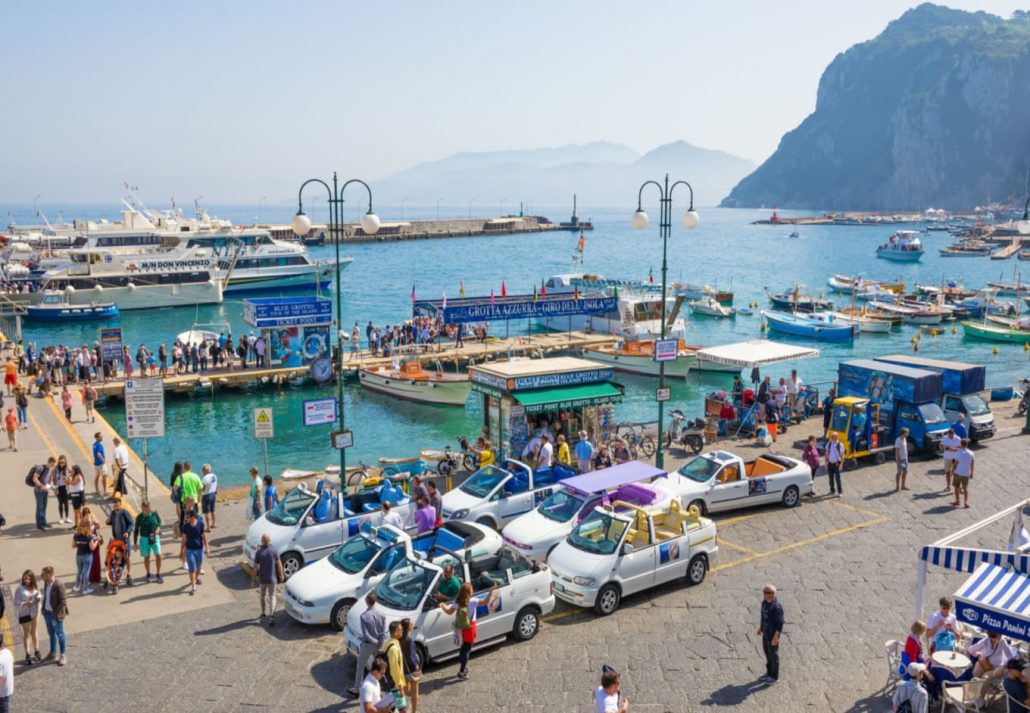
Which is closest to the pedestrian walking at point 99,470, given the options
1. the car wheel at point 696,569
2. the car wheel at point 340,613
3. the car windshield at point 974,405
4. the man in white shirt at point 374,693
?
the car wheel at point 340,613

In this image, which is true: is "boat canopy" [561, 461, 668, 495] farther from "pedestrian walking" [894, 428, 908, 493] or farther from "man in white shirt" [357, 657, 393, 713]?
"man in white shirt" [357, 657, 393, 713]

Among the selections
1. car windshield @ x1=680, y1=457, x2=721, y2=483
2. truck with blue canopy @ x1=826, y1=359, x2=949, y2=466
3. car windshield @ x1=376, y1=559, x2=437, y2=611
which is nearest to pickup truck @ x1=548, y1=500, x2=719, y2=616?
car windshield @ x1=376, y1=559, x2=437, y2=611

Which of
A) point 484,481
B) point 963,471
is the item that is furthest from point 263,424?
point 963,471

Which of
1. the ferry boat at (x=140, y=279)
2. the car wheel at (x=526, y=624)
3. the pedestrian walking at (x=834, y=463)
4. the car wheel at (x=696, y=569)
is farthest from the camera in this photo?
the ferry boat at (x=140, y=279)

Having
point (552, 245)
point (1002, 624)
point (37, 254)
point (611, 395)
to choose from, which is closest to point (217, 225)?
point (37, 254)

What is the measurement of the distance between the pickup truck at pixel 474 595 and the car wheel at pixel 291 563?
3050 millimetres

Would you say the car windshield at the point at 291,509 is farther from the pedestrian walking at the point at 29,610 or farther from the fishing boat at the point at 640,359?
the fishing boat at the point at 640,359

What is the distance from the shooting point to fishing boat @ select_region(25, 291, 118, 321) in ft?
209

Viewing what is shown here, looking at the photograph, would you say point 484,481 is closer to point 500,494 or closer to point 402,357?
Answer: point 500,494

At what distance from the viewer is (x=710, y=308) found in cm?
6956

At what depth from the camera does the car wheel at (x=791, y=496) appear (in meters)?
19.1

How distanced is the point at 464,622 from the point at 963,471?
41.1 ft

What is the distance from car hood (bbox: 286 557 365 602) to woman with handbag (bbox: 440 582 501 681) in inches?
77.1

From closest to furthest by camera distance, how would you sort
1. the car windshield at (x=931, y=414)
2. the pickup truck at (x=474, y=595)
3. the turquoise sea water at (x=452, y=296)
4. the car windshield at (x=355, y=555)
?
the pickup truck at (x=474, y=595) < the car windshield at (x=355, y=555) < the car windshield at (x=931, y=414) < the turquoise sea water at (x=452, y=296)
